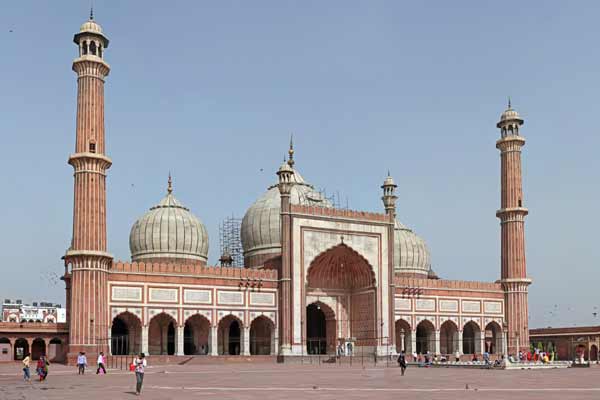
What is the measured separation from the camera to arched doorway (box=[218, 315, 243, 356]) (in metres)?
48.2

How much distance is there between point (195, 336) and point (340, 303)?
9.84m

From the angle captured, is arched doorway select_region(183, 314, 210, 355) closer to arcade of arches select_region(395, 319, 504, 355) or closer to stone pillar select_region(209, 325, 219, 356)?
stone pillar select_region(209, 325, 219, 356)

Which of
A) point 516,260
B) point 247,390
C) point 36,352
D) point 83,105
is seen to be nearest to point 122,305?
point 36,352

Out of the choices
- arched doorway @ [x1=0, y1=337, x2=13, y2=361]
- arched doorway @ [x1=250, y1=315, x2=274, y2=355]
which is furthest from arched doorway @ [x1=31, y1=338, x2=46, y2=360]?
arched doorway @ [x1=250, y1=315, x2=274, y2=355]

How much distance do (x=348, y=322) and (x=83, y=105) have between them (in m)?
21.4

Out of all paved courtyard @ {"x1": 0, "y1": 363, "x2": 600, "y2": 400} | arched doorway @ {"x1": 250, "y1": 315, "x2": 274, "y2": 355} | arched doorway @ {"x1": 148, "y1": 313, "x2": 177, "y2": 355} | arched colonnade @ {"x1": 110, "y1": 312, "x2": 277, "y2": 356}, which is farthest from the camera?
arched doorway @ {"x1": 250, "y1": 315, "x2": 274, "y2": 355}

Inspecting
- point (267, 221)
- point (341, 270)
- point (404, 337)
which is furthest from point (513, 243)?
point (267, 221)

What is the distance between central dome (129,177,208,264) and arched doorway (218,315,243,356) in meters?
4.54

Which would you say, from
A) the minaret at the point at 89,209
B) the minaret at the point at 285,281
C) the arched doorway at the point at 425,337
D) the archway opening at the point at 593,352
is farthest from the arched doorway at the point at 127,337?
the archway opening at the point at 593,352

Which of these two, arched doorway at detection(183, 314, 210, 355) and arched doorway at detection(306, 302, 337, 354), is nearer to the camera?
arched doorway at detection(183, 314, 210, 355)

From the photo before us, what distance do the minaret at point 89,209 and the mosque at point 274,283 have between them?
58mm

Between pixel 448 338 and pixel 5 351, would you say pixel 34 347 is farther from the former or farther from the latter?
pixel 448 338

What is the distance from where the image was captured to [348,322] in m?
52.3

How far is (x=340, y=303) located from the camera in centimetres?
5238
